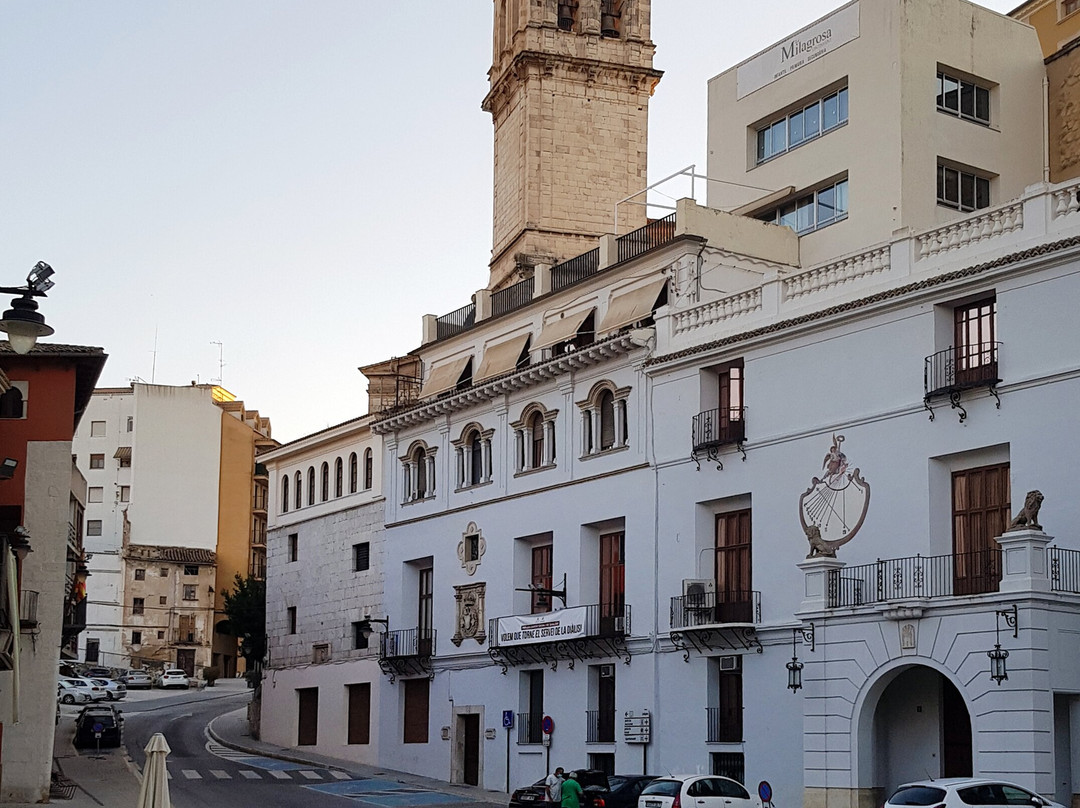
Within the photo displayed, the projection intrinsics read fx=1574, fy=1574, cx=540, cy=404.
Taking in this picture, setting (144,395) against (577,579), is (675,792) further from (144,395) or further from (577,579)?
(144,395)

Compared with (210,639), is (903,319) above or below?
above

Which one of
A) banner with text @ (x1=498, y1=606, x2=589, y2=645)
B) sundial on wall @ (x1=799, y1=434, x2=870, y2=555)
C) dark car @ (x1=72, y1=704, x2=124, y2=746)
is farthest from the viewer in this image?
dark car @ (x1=72, y1=704, x2=124, y2=746)


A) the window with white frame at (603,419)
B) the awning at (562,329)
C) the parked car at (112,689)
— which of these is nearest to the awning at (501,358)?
the awning at (562,329)

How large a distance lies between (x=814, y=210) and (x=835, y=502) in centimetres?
1154

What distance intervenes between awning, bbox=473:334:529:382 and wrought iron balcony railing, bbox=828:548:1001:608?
16.9m

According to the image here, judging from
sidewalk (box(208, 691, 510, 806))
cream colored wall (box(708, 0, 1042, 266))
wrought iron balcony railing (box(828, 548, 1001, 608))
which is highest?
cream colored wall (box(708, 0, 1042, 266))

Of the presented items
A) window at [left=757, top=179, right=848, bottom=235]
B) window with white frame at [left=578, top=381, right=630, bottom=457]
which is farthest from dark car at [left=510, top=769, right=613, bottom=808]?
window at [left=757, top=179, right=848, bottom=235]

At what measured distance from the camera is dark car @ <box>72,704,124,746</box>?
52.9m

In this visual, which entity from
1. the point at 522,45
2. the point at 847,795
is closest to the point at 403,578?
the point at 522,45

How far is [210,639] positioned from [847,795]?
80.1 metres

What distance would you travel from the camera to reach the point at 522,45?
57.0 m

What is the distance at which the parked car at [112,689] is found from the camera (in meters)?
75.2

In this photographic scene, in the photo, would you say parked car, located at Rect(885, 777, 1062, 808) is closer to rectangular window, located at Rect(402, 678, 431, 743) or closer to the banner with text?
the banner with text

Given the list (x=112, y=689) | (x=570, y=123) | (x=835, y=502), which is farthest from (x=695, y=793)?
(x=112, y=689)
